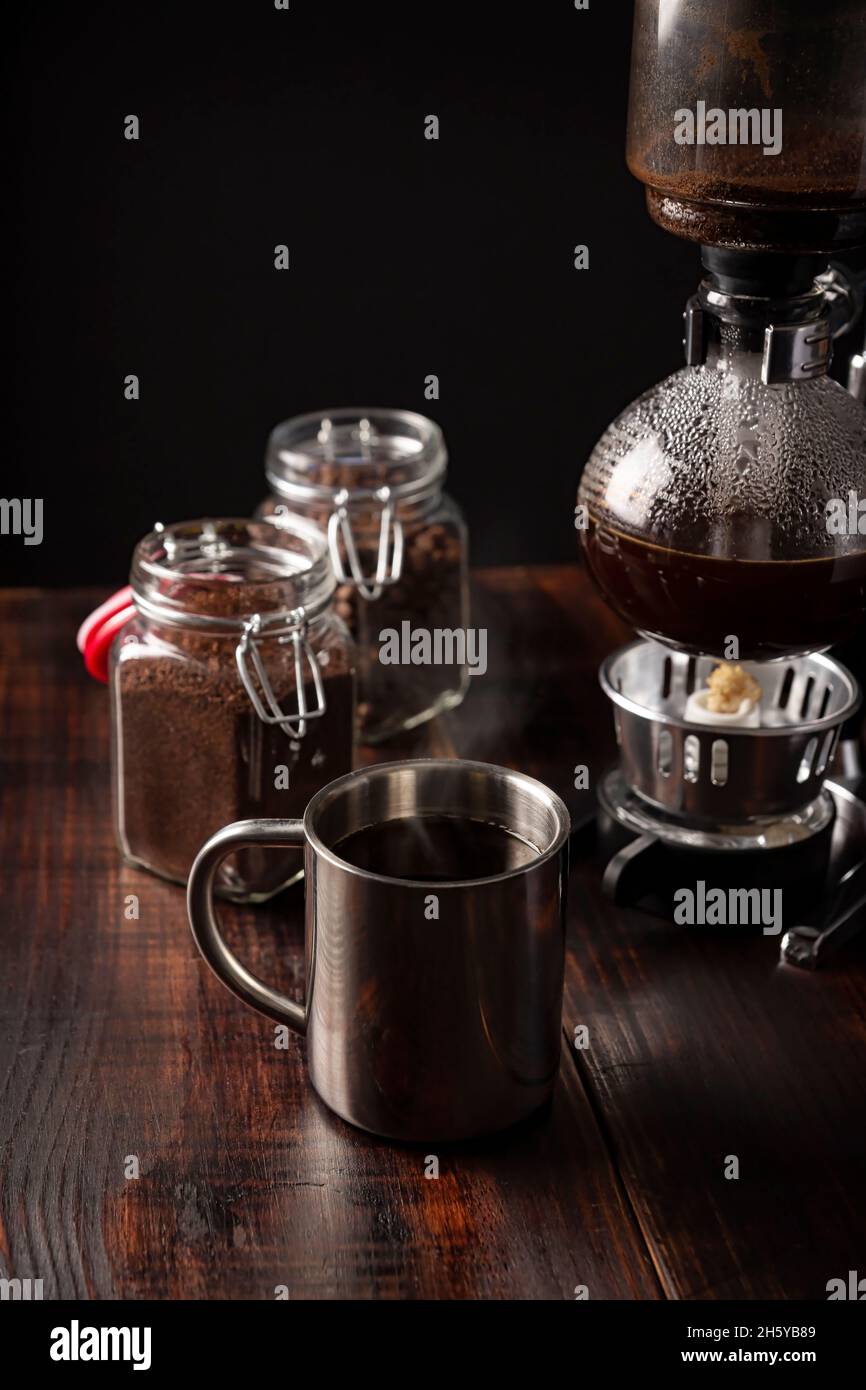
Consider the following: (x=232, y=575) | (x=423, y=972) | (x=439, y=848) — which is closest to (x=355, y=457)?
(x=232, y=575)

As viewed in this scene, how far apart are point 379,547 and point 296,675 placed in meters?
0.25

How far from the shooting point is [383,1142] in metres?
0.82

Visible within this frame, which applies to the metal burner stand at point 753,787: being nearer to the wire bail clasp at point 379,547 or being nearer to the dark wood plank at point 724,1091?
the dark wood plank at point 724,1091

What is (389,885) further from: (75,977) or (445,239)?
(445,239)

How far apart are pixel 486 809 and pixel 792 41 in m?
0.41

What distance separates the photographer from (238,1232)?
0.77 meters

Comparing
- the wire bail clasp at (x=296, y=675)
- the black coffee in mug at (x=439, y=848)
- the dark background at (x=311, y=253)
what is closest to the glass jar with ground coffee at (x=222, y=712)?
the wire bail clasp at (x=296, y=675)

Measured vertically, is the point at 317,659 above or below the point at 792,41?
below

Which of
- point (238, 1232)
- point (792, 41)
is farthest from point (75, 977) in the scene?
point (792, 41)

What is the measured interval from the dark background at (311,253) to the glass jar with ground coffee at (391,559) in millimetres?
453

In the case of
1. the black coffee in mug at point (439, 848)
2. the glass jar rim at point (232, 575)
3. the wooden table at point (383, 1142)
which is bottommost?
the wooden table at point (383, 1142)

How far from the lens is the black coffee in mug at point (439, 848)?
86 centimetres

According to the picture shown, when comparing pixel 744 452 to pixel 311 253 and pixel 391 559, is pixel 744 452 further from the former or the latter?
pixel 311 253

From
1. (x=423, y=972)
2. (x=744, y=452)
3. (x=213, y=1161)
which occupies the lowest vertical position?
(x=213, y=1161)
